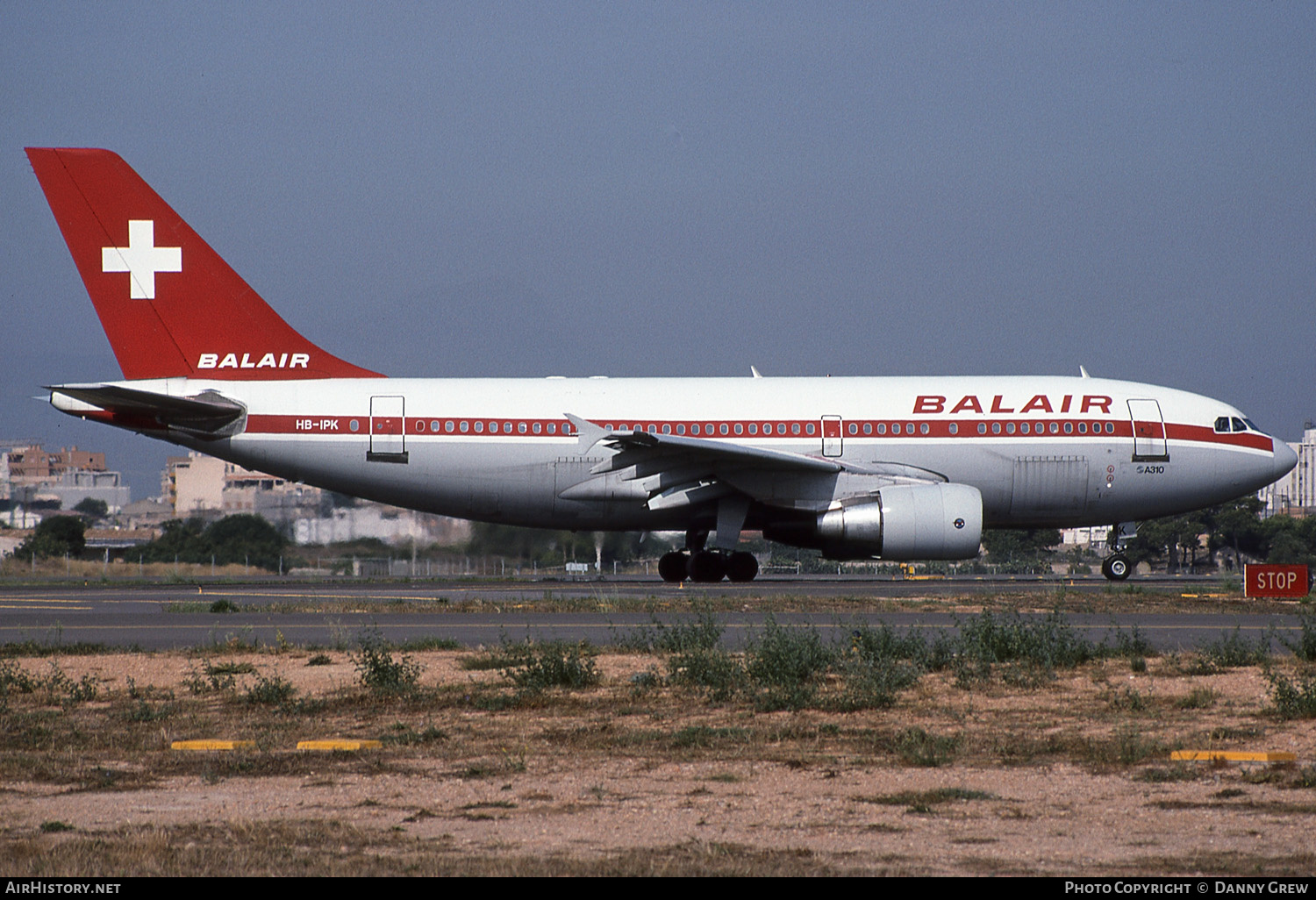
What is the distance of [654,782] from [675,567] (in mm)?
19012

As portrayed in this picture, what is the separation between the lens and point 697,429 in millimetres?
24188

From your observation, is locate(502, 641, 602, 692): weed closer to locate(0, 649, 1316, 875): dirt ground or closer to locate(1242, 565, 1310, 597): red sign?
locate(0, 649, 1316, 875): dirt ground

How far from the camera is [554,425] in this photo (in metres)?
24.0

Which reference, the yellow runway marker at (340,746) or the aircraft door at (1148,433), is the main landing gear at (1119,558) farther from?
the yellow runway marker at (340,746)

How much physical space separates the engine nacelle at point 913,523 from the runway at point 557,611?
30.3 inches

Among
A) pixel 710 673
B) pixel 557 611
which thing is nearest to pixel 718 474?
pixel 557 611

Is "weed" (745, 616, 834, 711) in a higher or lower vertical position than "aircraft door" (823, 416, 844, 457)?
lower

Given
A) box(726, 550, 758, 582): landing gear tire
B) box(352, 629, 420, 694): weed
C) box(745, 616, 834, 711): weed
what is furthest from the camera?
box(726, 550, 758, 582): landing gear tire

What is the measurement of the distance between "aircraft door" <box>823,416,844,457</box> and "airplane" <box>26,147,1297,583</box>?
3 centimetres

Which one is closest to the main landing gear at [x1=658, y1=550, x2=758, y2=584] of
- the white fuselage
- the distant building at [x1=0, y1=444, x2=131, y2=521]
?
the white fuselage

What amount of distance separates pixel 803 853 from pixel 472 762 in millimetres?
2751

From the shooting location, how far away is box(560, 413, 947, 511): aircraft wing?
2236 cm

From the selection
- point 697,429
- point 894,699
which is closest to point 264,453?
point 697,429
